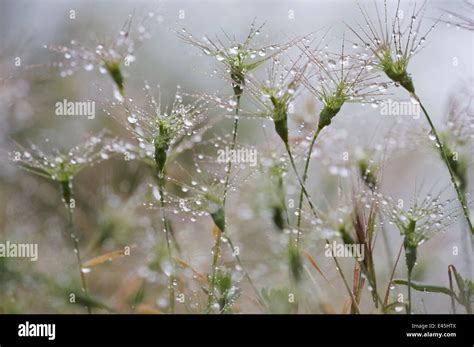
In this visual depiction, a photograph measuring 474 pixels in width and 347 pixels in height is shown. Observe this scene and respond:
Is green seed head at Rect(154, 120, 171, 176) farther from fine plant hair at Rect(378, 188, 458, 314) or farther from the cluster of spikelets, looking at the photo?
fine plant hair at Rect(378, 188, 458, 314)

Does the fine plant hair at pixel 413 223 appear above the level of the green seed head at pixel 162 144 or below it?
below

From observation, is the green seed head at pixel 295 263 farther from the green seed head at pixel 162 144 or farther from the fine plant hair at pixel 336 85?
the green seed head at pixel 162 144

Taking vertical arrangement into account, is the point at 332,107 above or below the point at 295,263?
above

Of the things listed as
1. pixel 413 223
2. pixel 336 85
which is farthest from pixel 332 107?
pixel 413 223

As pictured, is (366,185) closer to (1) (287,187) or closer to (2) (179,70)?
(1) (287,187)

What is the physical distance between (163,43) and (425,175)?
0.55m

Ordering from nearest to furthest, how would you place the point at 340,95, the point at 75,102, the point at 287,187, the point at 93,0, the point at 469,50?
the point at 340,95
the point at 287,187
the point at 469,50
the point at 75,102
the point at 93,0

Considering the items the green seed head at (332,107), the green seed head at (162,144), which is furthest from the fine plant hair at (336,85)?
the green seed head at (162,144)

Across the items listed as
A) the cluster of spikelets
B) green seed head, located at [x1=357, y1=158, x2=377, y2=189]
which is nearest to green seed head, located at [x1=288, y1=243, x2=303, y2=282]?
the cluster of spikelets

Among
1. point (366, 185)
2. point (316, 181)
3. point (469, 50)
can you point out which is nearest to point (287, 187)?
point (366, 185)

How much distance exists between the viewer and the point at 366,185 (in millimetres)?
740

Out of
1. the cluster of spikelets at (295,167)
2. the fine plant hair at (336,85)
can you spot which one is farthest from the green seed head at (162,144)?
the fine plant hair at (336,85)

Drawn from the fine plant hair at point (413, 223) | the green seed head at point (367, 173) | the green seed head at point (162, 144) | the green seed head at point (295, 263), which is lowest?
the green seed head at point (295, 263)

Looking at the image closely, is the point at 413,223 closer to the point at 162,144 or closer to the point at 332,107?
the point at 332,107
